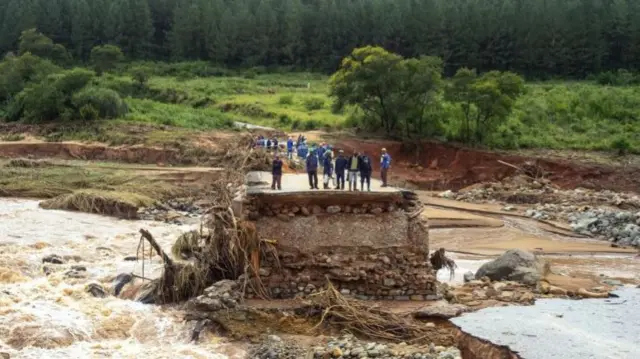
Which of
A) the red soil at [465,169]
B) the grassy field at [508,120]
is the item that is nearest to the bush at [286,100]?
the grassy field at [508,120]

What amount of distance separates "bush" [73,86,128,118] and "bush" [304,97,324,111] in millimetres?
14810

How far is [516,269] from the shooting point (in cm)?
2017

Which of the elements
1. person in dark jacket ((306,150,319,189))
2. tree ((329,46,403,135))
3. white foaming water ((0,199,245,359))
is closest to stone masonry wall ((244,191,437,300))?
person in dark jacket ((306,150,319,189))

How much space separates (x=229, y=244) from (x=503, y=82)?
3404 cm

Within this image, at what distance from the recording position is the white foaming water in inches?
577

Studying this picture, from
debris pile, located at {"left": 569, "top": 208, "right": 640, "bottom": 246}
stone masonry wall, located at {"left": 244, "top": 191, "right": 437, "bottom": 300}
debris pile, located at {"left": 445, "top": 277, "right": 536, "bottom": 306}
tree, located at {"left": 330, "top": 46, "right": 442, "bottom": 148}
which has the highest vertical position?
tree, located at {"left": 330, "top": 46, "right": 442, "bottom": 148}

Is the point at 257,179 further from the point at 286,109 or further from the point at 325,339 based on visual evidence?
the point at 286,109

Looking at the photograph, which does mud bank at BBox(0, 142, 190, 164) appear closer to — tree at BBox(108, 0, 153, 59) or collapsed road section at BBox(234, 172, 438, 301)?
collapsed road section at BBox(234, 172, 438, 301)

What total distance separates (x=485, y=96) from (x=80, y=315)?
34.9 metres

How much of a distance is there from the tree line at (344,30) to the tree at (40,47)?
28.6 feet

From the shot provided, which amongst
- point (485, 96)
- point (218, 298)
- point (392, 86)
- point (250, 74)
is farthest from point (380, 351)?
point (250, 74)

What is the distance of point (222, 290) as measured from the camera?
16.2 meters

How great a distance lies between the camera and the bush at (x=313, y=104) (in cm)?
5888

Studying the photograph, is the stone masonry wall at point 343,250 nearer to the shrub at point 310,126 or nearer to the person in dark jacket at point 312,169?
the person in dark jacket at point 312,169
